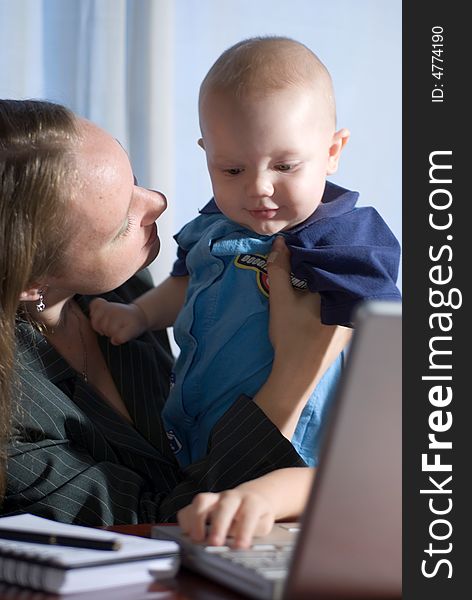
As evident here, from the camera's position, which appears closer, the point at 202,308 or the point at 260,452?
the point at 260,452

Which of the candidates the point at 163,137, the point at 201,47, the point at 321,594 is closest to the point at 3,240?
the point at 321,594

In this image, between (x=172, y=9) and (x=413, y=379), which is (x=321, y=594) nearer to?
(x=413, y=379)

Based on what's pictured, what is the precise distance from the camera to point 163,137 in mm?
2420

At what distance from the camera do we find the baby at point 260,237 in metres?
1.54

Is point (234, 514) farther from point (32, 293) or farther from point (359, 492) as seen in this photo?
point (32, 293)

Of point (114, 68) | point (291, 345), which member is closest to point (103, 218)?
point (291, 345)

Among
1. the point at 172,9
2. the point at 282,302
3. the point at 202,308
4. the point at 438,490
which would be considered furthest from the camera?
the point at 172,9

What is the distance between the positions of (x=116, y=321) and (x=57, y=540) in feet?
2.71

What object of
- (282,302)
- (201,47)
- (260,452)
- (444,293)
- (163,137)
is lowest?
(260,452)

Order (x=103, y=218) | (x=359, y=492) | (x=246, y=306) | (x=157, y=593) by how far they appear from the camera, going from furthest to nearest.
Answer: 1. (x=246, y=306)
2. (x=103, y=218)
3. (x=157, y=593)
4. (x=359, y=492)

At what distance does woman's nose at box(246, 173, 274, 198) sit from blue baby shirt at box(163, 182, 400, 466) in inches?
4.1

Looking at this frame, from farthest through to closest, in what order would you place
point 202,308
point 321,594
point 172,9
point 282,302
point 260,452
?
point 172,9, point 202,308, point 282,302, point 260,452, point 321,594

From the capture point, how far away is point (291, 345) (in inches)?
61.2

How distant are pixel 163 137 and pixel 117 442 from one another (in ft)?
3.41
